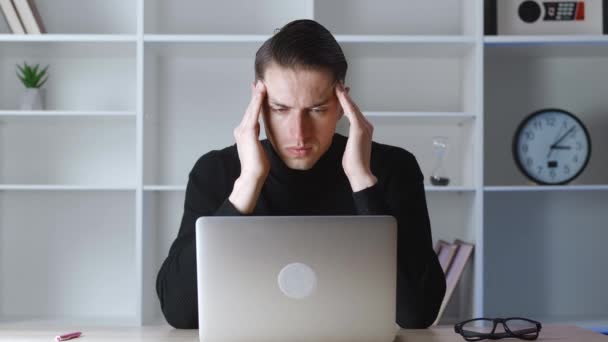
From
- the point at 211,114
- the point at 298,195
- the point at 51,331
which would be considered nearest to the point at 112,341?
the point at 51,331

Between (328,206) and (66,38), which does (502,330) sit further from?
(66,38)

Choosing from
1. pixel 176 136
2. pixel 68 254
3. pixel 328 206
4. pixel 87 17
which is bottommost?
pixel 68 254

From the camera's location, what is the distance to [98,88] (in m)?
2.95

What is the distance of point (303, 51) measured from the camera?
5.33ft

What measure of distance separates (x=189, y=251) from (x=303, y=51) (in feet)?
1.69

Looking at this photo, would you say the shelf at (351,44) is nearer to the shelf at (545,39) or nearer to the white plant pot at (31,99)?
the shelf at (545,39)

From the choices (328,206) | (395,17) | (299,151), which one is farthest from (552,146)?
(299,151)

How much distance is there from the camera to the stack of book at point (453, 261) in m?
2.62

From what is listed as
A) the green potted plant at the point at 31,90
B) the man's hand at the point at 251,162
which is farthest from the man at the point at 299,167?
the green potted plant at the point at 31,90

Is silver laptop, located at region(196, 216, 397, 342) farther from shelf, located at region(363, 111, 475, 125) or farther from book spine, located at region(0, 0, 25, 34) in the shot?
book spine, located at region(0, 0, 25, 34)

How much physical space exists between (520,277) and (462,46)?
39.2 inches

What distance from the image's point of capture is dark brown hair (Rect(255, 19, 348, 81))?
1620 mm

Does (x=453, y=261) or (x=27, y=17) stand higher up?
(x=27, y=17)

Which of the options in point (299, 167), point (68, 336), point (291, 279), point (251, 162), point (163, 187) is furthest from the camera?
point (163, 187)
